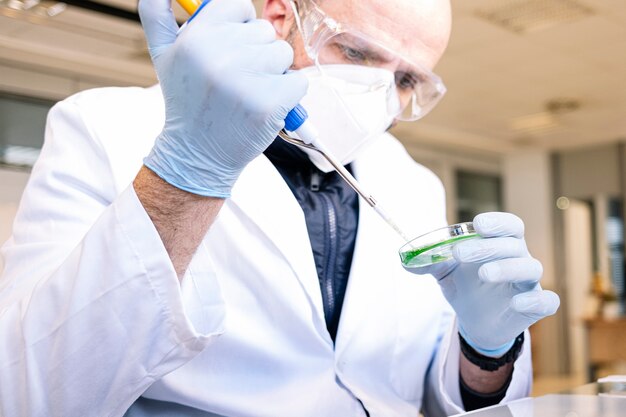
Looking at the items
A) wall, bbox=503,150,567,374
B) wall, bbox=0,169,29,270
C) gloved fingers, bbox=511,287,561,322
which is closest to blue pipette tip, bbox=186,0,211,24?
gloved fingers, bbox=511,287,561,322

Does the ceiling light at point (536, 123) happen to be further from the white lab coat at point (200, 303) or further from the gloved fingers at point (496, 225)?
the gloved fingers at point (496, 225)

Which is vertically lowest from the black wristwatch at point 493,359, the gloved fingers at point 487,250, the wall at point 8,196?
the wall at point 8,196

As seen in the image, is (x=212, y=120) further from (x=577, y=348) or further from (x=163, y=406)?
(x=577, y=348)

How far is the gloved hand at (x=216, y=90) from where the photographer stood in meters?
0.80

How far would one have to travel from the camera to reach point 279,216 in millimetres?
Answer: 1215

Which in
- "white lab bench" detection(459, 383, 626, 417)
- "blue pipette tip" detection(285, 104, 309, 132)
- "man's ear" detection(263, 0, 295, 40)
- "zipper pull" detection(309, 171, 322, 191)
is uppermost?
"man's ear" detection(263, 0, 295, 40)

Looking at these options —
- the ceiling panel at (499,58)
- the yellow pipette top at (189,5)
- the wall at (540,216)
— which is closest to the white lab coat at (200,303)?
the yellow pipette top at (189,5)

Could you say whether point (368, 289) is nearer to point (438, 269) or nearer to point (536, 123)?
point (438, 269)

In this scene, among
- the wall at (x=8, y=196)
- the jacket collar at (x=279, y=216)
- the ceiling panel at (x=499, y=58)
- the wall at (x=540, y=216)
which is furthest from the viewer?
the wall at (x=540, y=216)

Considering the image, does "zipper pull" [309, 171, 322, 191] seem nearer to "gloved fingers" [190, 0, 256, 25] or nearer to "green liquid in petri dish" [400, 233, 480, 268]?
"green liquid in petri dish" [400, 233, 480, 268]

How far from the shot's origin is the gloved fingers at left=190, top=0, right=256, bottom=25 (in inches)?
32.8

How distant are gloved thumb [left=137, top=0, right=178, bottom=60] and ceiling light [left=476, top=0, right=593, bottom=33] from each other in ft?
11.5

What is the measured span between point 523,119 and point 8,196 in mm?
4727

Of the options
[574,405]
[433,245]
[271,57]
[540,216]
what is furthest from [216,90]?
[540,216]
